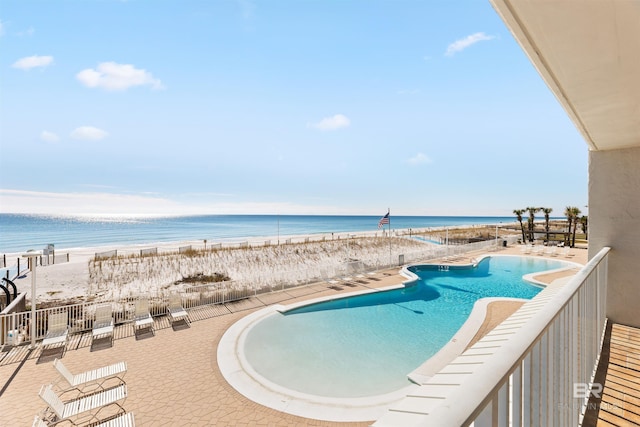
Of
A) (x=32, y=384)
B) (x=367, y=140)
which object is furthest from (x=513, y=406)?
(x=367, y=140)

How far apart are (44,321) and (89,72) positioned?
1040 centimetres

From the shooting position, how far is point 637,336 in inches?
141

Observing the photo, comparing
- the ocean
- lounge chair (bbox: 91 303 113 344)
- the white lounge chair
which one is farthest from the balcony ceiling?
the ocean

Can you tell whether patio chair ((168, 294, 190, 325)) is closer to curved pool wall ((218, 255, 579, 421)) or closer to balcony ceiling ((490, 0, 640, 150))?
curved pool wall ((218, 255, 579, 421))

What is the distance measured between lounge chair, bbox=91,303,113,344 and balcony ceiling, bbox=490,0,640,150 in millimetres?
10080

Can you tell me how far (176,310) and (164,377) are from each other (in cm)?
350

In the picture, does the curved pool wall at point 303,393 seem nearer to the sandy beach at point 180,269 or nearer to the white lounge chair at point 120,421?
the white lounge chair at point 120,421

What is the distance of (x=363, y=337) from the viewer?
838 cm

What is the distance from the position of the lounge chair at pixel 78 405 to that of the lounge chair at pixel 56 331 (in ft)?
9.64

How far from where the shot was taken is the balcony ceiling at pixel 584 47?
1.48m

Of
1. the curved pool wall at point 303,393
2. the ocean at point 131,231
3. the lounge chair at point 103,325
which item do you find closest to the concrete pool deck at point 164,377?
the curved pool wall at point 303,393

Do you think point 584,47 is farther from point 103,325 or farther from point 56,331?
point 56,331

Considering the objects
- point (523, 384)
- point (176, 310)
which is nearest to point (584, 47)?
point (523, 384)

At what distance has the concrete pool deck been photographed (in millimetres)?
4695
